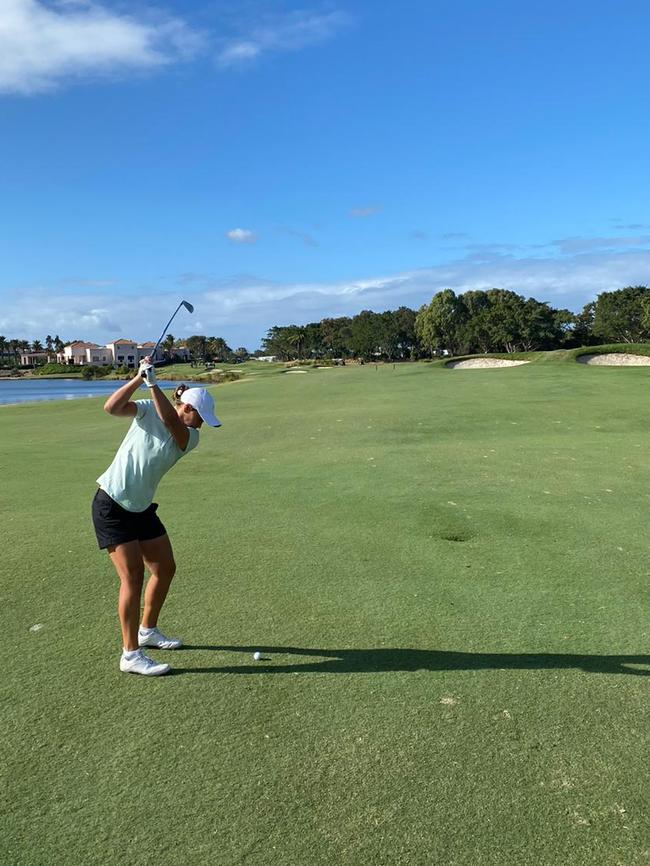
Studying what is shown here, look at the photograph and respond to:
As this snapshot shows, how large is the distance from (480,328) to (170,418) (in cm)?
8900

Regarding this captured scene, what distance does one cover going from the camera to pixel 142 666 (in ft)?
14.9

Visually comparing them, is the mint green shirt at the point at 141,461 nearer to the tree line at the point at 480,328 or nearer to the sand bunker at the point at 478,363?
the sand bunker at the point at 478,363

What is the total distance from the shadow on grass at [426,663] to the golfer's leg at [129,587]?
0.39 m

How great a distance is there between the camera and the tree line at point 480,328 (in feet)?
282

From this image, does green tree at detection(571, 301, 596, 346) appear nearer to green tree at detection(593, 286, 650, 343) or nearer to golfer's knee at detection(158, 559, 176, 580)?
green tree at detection(593, 286, 650, 343)

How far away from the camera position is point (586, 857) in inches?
115

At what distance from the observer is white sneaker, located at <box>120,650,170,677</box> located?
4527 millimetres

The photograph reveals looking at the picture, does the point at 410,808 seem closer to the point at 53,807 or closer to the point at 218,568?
the point at 53,807

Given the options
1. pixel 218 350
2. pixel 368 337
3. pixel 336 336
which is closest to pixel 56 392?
pixel 368 337

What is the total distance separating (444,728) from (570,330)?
343 ft

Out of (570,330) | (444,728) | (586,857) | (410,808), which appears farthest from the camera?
(570,330)

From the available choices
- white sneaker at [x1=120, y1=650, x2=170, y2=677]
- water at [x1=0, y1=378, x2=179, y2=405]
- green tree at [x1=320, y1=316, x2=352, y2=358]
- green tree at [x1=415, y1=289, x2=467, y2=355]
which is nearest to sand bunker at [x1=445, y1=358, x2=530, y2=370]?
water at [x1=0, y1=378, x2=179, y2=405]

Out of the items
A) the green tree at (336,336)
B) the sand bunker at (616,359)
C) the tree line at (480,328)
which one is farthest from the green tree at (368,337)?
the sand bunker at (616,359)

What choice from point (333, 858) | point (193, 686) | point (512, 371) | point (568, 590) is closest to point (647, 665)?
point (568, 590)
